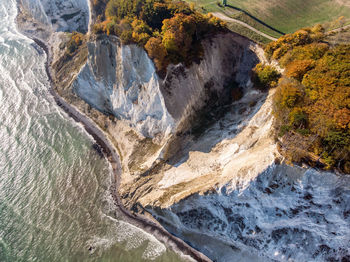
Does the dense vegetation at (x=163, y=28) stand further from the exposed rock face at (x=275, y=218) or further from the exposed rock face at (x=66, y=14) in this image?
the exposed rock face at (x=66, y=14)

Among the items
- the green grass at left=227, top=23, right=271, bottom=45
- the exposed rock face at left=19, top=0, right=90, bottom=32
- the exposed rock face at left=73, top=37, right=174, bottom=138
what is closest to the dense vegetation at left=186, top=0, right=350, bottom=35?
the green grass at left=227, top=23, right=271, bottom=45

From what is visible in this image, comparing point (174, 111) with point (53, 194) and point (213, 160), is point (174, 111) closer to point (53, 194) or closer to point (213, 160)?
point (213, 160)

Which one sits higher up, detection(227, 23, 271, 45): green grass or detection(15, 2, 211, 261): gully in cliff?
detection(227, 23, 271, 45): green grass

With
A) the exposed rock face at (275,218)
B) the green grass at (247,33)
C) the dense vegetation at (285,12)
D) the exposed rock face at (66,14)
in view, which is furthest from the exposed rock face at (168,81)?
the exposed rock face at (66,14)

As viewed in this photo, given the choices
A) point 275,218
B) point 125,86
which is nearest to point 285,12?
point 125,86

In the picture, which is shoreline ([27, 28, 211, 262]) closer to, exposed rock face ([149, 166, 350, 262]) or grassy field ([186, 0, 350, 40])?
exposed rock face ([149, 166, 350, 262])
